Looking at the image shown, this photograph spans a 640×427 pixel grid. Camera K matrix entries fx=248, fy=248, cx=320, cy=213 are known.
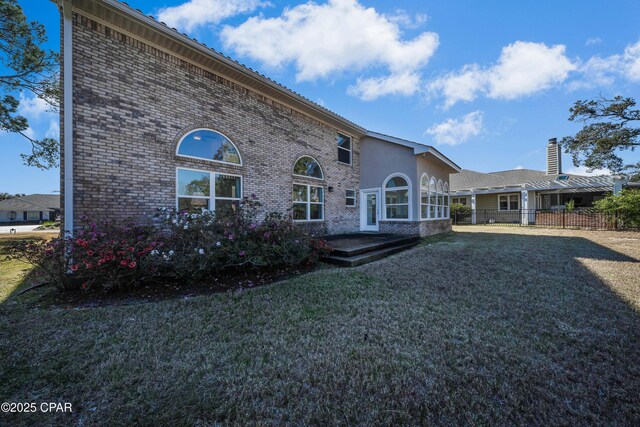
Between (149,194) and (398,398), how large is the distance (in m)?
6.38

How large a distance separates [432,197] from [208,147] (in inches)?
413

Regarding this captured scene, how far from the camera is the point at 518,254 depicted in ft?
24.6

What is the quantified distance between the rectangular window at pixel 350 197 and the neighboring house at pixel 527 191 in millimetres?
15437

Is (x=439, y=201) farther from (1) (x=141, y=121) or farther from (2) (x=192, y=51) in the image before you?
(1) (x=141, y=121)

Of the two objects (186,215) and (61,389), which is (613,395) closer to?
(61,389)

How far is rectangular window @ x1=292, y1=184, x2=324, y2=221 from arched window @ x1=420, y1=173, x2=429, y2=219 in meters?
4.55

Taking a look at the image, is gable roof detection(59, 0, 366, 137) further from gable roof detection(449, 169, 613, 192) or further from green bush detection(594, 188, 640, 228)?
gable roof detection(449, 169, 613, 192)

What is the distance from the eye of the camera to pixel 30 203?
38.5m

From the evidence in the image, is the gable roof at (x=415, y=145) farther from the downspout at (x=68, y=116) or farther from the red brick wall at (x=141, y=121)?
the downspout at (x=68, y=116)

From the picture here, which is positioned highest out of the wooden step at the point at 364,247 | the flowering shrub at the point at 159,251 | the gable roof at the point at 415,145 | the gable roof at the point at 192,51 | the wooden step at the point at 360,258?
the gable roof at the point at 192,51

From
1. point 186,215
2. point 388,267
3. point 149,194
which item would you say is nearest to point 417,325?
point 388,267

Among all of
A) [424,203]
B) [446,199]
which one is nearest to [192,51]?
[424,203]

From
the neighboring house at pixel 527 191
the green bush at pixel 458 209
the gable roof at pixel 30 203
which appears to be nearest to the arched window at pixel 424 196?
the green bush at pixel 458 209

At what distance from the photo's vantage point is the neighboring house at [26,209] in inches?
1471
